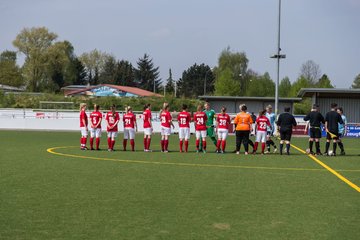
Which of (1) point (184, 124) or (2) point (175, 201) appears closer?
(2) point (175, 201)

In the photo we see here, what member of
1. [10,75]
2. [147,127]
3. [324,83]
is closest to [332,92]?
[147,127]

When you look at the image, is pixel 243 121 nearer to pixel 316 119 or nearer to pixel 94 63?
pixel 316 119

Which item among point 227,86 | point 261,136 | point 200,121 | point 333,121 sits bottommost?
point 261,136

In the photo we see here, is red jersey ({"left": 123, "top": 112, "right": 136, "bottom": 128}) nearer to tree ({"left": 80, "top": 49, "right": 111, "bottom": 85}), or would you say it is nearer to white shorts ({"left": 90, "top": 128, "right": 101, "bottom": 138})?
white shorts ({"left": 90, "top": 128, "right": 101, "bottom": 138})

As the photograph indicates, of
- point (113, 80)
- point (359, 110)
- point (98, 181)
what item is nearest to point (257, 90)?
point (113, 80)

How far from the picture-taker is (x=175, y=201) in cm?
954

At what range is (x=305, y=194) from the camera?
34.6 ft

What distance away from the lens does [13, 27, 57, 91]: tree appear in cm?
10094

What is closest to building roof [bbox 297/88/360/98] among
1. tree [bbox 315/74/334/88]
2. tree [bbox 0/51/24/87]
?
tree [bbox 315/74/334/88]

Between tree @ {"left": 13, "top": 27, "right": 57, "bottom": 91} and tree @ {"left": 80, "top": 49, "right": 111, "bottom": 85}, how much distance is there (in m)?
36.3

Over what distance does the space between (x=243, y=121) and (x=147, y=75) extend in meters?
132

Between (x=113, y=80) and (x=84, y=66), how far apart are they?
27.6 feet

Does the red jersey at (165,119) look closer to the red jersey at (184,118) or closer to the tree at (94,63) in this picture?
the red jersey at (184,118)

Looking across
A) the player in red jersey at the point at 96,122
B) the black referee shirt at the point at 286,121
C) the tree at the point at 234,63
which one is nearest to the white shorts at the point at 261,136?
the black referee shirt at the point at 286,121
